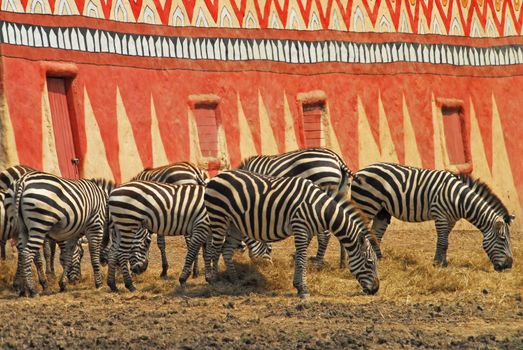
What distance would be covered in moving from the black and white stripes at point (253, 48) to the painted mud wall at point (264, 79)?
0.09 feet

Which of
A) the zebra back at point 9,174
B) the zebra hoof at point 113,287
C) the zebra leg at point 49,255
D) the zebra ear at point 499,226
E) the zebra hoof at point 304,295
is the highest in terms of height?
the zebra back at point 9,174

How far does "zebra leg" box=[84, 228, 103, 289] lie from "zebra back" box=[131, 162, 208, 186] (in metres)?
2.19

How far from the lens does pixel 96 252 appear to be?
1661 cm

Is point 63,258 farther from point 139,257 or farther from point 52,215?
point 52,215

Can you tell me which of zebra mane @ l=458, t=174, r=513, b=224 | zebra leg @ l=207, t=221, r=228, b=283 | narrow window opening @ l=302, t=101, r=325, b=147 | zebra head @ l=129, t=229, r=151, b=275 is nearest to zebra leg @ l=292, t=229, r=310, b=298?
zebra leg @ l=207, t=221, r=228, b=283

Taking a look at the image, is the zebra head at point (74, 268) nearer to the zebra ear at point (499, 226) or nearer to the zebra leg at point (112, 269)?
the zebra leg at point (112, 269)

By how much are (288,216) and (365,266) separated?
1.10 metres

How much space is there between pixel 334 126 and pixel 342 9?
2472 millimetres

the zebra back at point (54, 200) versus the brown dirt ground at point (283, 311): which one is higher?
the zebra back at point (54, 200)

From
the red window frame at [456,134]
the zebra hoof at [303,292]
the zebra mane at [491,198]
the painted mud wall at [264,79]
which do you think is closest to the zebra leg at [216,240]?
the zebra hoof at [303,292]

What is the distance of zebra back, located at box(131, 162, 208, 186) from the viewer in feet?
61.7

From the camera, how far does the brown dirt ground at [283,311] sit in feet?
38.8

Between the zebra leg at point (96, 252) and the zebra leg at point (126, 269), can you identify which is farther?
the zebra leg at point (96, 252)

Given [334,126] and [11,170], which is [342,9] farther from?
[11,170]
